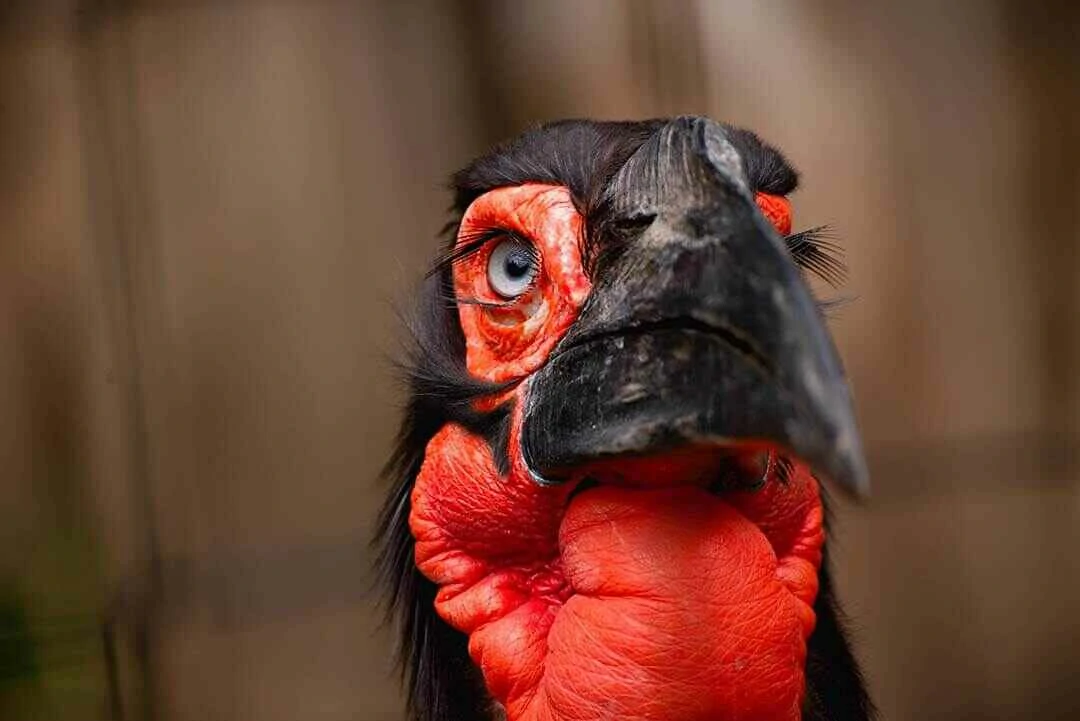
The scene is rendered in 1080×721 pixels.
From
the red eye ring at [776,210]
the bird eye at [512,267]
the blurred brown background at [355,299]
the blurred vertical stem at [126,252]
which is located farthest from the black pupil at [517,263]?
the blurred vertical stem at [126,252]

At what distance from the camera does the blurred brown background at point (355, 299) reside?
1334mm

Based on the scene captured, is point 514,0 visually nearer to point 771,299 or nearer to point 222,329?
point 222,329

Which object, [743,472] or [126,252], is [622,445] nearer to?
[743,472]

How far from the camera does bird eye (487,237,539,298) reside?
36.2 inches

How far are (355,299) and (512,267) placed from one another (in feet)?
2.21

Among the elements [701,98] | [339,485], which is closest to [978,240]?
[701,98]

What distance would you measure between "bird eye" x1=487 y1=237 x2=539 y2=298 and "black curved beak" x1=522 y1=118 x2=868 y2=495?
110 millimetres

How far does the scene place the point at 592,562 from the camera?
83cm

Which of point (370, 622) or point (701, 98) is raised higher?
point (701, 98)

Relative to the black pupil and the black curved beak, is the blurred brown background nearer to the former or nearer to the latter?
the black pupil

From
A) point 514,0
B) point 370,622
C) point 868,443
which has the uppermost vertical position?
point 514,0

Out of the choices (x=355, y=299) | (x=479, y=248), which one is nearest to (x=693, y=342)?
(x=479, y=248)

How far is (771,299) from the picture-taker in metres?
0.67

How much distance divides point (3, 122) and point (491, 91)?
0.73 m
